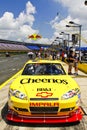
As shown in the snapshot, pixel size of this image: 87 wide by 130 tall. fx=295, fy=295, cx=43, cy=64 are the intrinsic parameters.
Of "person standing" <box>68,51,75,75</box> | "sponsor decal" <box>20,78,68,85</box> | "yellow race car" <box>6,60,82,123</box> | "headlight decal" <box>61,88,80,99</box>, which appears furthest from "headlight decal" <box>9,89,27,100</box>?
"person standing" <box>68,51,75,75</box>

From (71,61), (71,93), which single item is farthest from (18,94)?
(71,61)

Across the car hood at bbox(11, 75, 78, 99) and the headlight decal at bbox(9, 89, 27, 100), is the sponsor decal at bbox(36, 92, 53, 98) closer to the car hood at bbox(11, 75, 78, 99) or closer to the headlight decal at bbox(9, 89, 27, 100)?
the car hood at bbox(11, 75, 78, 99)

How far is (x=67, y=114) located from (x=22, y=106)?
3.26 feet

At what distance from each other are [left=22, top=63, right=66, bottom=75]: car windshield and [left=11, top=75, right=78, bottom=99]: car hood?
54 centimetres

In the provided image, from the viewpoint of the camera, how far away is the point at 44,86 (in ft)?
23.1

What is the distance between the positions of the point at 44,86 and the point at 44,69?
164cm

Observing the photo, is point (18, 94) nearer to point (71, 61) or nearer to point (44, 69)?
point (44, 69)

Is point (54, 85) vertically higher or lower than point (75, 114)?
higher

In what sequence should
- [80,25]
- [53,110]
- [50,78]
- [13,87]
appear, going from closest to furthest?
[53,110] < [13,87] < [50,78] < [80,25]

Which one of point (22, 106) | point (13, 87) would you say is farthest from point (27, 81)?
point (22, 106)

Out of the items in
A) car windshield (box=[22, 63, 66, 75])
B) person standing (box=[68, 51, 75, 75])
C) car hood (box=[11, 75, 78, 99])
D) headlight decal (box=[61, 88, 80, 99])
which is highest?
car windshield (box=[22, 63, 66, 75])

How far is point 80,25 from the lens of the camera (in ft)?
107

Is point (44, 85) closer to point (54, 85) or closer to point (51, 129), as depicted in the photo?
point (54, 85)

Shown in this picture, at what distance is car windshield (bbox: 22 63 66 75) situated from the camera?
27.8 feet
